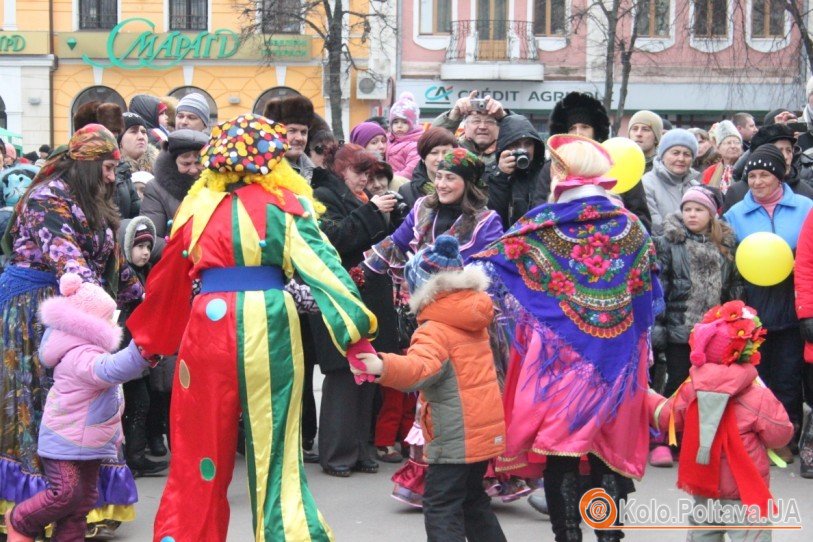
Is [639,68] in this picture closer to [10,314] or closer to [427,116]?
[427,116]

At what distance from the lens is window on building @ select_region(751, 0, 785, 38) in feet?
94.7

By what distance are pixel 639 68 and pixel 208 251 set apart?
27026 mm

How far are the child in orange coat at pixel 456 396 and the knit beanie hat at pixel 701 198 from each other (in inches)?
119

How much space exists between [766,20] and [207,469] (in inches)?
1103

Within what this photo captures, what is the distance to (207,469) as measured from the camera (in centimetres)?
489

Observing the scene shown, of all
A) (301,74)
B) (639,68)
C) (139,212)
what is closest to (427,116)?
(301,74)

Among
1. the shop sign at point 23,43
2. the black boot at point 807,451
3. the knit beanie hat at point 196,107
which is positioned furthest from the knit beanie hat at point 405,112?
the shop sign at point 23,43

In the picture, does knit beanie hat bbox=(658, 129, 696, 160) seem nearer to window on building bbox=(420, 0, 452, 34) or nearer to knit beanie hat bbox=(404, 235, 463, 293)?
knit beanie hat bbox=(404, 235, 463, 293)

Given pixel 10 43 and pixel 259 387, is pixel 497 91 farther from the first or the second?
pixel 259 387

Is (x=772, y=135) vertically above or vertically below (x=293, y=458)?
above

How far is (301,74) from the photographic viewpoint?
3158cm

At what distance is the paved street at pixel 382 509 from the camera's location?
614cm

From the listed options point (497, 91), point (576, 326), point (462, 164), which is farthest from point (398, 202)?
point (497, 91)

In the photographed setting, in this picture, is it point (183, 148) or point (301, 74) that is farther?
point (301, 74)
